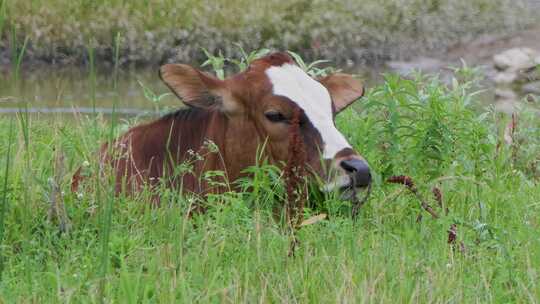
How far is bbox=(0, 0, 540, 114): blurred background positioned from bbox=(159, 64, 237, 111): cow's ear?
8.53 m

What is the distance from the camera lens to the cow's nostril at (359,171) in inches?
213

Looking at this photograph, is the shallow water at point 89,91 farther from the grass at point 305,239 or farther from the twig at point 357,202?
the twig at point 357,202

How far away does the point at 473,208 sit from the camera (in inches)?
237

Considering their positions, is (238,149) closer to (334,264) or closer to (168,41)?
(334,264)

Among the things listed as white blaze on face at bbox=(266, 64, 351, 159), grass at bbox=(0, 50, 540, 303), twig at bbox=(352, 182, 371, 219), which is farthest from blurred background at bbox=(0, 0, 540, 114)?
twig at bbox=(352, 182, 371, 219)

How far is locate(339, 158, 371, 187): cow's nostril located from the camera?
17.7 ft

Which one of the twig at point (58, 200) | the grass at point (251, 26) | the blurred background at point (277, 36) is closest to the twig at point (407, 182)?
the twig at point (58, 200)

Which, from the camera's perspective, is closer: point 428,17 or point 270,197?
point 270,197

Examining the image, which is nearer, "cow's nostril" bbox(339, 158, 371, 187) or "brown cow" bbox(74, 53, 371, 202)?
"cow's nostril" bbox(339, 158, 371, 187)

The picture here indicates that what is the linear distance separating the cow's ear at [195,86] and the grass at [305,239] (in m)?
0.50

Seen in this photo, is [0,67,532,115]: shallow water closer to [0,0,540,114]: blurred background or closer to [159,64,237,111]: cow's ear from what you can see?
[0,0,540,114]: blurred background

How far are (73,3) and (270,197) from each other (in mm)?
12788

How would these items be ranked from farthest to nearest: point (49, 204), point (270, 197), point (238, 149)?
point (238, 149), point (270, 197), point (49, 204)

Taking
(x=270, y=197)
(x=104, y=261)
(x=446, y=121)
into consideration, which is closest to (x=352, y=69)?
(x=446, y=121)
